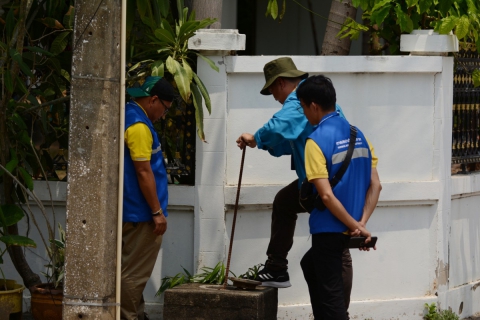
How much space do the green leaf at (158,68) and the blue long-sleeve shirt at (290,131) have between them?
0.98 metres

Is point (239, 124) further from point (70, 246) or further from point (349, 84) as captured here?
point (70, 246)

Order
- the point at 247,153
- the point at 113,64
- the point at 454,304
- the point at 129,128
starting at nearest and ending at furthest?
the point at 113,64
the point at 129,128
the point at 247,153
the point at 454,304

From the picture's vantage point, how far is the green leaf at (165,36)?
20.4 feet

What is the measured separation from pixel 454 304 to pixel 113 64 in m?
4.03

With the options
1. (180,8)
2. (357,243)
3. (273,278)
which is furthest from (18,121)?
(357,243)

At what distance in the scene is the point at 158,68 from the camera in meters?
6.18

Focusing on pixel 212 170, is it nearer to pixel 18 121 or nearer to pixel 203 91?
pixel 203 91

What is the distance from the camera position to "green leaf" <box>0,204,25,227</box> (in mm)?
6008

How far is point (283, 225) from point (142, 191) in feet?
3.51

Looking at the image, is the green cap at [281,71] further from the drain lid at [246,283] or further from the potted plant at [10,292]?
the potted plant at [10,292]

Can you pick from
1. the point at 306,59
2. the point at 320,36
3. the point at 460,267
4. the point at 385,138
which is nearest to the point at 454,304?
the point at 460,267

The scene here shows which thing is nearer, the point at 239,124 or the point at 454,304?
the point at 239,124

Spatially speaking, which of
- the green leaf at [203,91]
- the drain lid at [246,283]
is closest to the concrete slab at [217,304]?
the drain lid at [246,283]

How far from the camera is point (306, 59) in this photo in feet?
21.5
